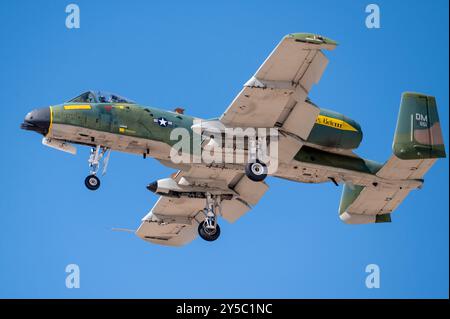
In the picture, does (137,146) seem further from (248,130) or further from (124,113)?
(248,130)

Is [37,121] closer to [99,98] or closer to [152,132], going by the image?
[99,98]

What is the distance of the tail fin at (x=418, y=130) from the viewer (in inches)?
1646

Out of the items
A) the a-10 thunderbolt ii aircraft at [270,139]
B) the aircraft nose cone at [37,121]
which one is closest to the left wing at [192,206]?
the a-10 thunderbolt ii aircraft at [270,139]

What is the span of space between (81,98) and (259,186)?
877 centimetres

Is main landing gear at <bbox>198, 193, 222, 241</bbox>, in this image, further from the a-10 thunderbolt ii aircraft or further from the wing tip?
the wing tip

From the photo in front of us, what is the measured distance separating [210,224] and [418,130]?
30.3ft

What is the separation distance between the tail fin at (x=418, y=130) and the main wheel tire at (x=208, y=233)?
798 cm

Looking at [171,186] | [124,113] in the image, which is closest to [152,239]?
[171,186]

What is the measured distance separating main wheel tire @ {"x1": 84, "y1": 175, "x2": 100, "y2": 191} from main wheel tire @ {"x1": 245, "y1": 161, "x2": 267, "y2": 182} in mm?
5736

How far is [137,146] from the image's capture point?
4106cm

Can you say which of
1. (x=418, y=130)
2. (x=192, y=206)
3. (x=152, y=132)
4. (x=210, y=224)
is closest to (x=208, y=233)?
(x=210, y=224)

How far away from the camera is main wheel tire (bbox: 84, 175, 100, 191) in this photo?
40250 millimetres

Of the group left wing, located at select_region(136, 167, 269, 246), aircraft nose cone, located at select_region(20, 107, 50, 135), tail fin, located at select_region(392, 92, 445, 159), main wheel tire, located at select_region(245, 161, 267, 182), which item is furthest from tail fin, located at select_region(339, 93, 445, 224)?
Answer: aircraft nose cone, located at select_region(20, 107, 50, 135)

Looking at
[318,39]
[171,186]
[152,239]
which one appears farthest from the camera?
[152,239]
